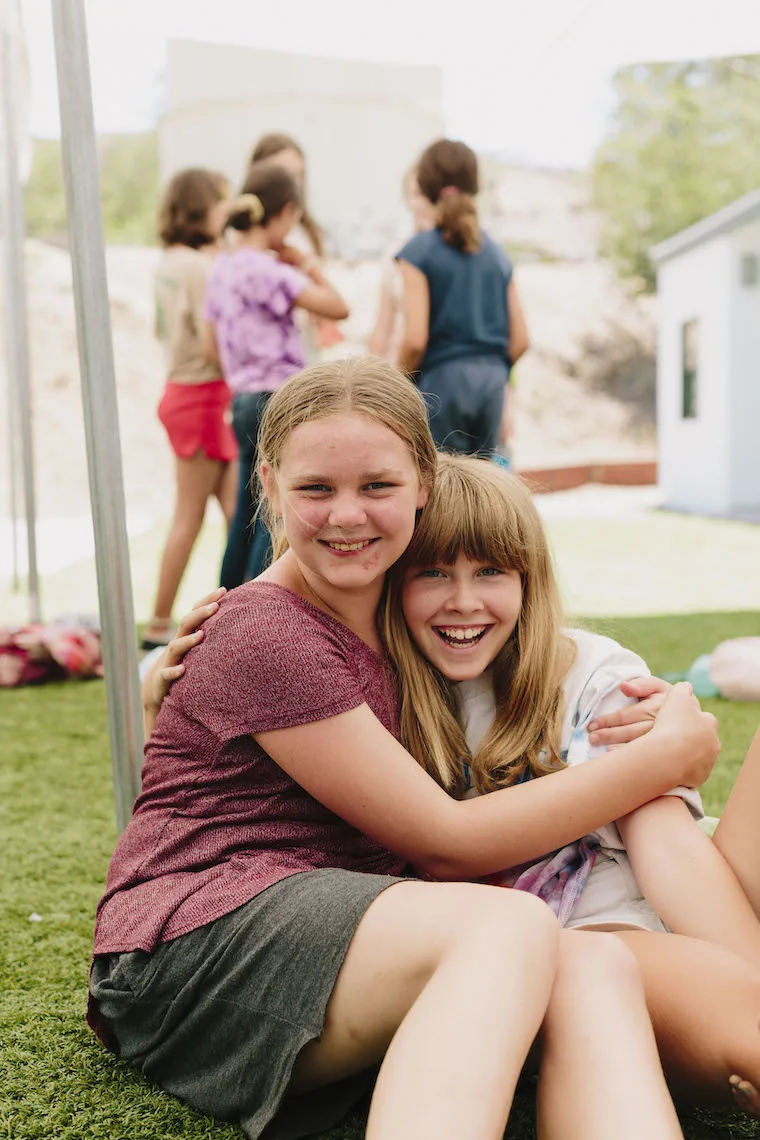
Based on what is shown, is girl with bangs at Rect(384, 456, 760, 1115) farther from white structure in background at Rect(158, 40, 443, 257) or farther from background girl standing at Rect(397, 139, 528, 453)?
white structure in background at Rect(158, 40, 443, 257)

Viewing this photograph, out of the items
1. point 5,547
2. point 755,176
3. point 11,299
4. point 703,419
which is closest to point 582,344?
point 755,176

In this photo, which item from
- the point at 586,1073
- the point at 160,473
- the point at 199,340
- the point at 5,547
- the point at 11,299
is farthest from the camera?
the point at 160,473

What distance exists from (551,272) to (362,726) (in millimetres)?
23973

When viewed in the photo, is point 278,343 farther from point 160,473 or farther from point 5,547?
point 160,473

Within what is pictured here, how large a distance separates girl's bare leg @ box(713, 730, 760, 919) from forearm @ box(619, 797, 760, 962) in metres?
0.02

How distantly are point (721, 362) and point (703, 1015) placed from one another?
10.6m

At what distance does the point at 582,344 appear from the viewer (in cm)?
2308

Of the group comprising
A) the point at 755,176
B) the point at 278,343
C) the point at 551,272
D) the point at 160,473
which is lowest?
the point at 160,473

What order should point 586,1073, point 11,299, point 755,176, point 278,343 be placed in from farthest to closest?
1. point 755,176
2. point 11,299
3. point 278,343
4. point 586,1073

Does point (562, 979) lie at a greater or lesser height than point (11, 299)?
lesser

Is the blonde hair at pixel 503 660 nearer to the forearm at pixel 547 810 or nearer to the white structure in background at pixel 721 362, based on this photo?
the forearm at pixel 547 810

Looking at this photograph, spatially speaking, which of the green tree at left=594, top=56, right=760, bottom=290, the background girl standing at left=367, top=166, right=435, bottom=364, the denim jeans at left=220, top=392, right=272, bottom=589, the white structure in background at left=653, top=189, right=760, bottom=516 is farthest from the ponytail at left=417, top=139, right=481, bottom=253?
the green tree at left=594, top=56, right=760, bottom=290

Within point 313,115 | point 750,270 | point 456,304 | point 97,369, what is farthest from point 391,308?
point 313,115

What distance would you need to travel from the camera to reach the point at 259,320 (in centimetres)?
381
